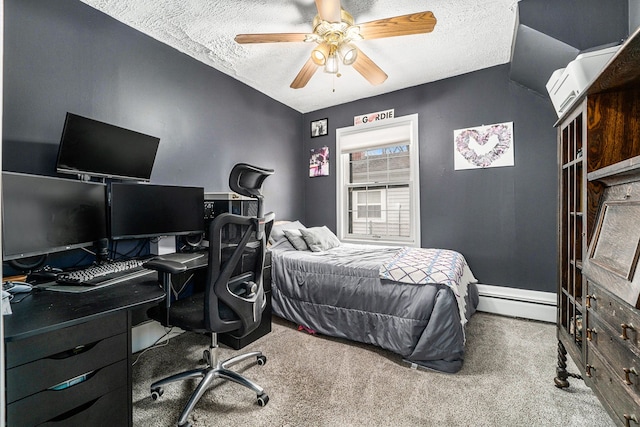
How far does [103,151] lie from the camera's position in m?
2.00

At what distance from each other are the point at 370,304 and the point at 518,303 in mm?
1758

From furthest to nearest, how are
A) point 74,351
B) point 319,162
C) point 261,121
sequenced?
point 319,162 → point 261,121 → point 74,351

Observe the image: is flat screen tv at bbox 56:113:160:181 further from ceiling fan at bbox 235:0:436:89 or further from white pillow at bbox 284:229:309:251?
white pillow at bbox 284:229:309:251

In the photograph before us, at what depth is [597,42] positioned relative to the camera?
2016mm

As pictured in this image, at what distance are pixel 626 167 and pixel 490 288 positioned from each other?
2400 mm

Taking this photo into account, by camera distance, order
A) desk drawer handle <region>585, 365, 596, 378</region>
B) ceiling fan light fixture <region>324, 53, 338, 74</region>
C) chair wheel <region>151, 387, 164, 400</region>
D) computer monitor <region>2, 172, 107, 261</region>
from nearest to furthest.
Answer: desk drawer handle <region>585, 365, 596, 378</region>, computer monitor <region>2, 172, 107, 261</region>, chair wheel <region>151, 387, 164, 400</region>, ceiling fan light fixture <region>324, 53, 338, 74</region>

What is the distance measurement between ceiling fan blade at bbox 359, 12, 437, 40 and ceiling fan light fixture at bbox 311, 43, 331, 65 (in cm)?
30

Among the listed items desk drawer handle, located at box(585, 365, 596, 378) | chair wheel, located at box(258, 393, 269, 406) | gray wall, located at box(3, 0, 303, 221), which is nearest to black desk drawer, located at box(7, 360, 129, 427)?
chair wheel, located at box(258, 393, 269, 406)

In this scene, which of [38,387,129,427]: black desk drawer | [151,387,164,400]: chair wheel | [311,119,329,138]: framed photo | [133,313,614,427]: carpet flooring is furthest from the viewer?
[311,119,329,138]: framed photo

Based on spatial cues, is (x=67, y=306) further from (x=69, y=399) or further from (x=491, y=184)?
(x=491, y=184)

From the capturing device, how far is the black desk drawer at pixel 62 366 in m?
0.97

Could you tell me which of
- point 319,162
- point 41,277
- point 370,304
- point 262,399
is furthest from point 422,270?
point 319,162

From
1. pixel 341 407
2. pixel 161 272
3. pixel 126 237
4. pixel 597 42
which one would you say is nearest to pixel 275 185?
pixel 126 237

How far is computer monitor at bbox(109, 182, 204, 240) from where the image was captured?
6.79 feet
